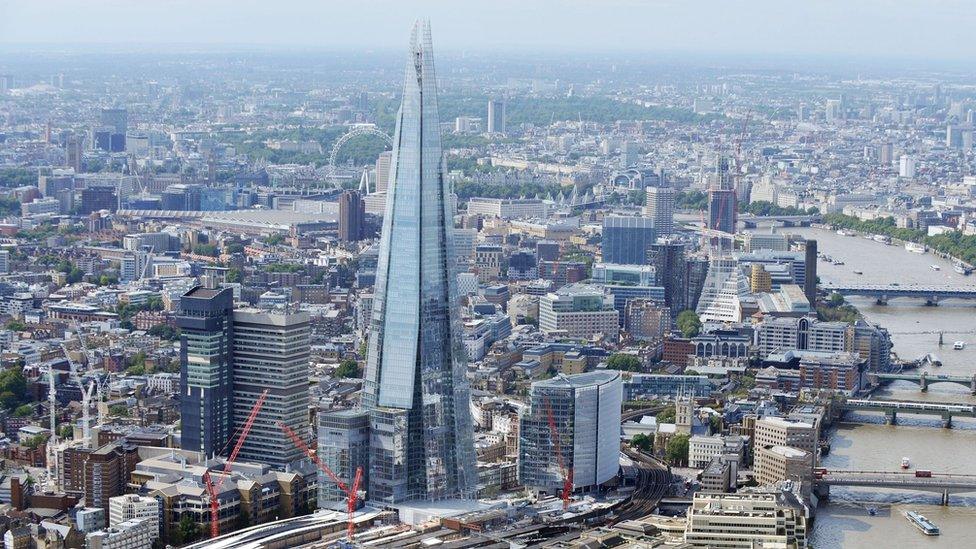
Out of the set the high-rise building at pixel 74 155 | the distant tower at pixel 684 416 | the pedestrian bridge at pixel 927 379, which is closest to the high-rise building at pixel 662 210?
the pedestrian bridge at pixel 927 379

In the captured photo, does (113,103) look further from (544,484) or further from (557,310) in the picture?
(544,484)

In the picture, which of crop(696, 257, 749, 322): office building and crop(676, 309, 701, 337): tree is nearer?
crop(676, 309, 701, 337): tree

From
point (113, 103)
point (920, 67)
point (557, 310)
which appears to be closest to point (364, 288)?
point (557, 310)

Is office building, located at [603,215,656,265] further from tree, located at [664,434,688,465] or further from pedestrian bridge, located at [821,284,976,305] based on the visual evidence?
tree, located at [664,434,688,465]

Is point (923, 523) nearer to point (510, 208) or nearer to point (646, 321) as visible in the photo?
point (646, 321)

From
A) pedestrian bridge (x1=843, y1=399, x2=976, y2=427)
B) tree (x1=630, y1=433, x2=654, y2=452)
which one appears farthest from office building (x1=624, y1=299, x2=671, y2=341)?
tree (x1=630, y1=433, x2=654, y2=452)

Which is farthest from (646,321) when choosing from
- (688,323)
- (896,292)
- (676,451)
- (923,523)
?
(923,523)

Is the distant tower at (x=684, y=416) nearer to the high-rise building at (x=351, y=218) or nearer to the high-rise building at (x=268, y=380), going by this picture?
the high-rise building at (x=268, y=380)
